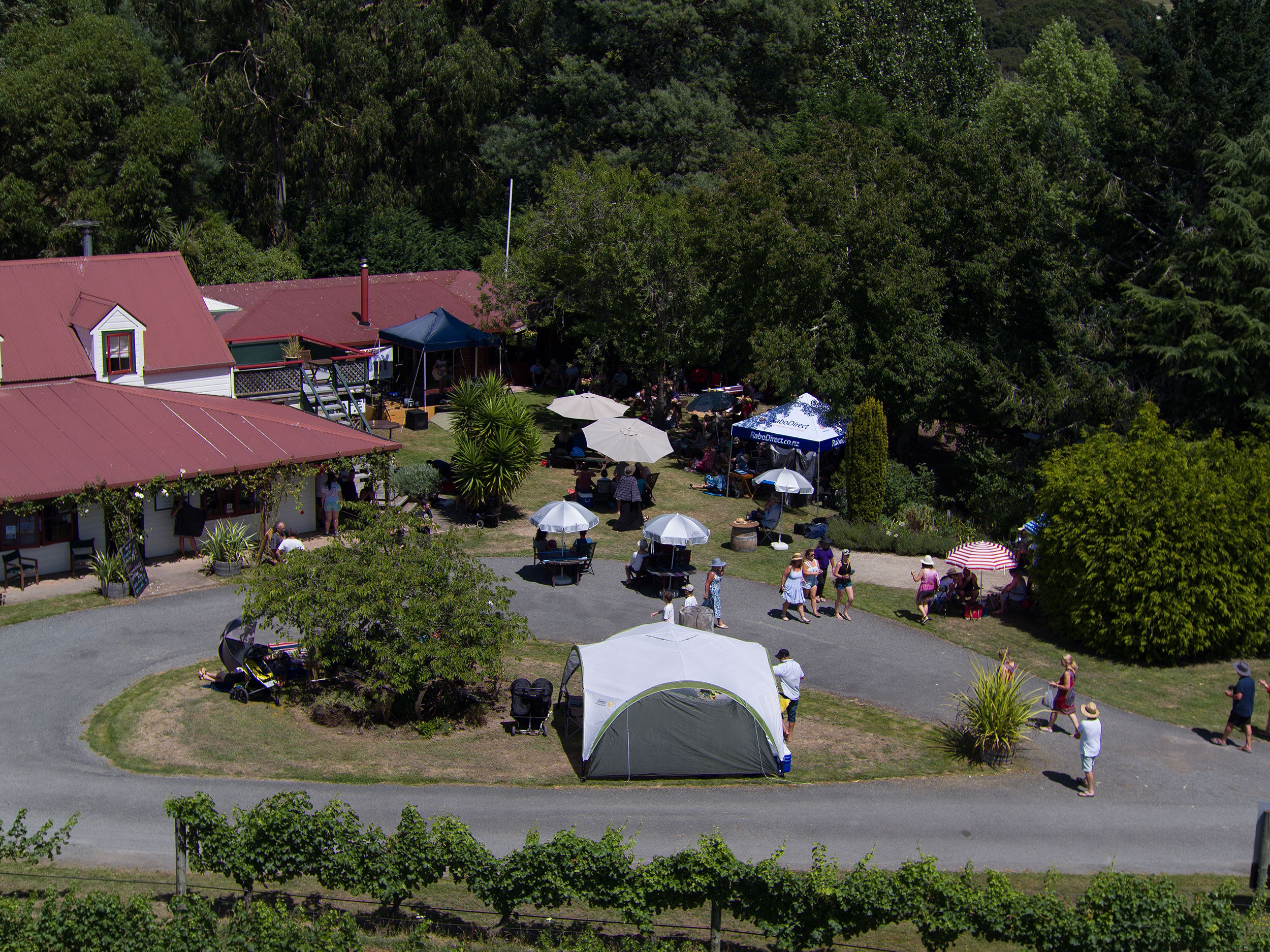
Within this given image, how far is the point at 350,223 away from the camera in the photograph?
49.1m

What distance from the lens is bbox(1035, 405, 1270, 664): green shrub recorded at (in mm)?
20375

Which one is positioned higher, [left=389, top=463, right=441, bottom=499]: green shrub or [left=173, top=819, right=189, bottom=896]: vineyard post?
[left=389, top=463, right=441, bottom=499]: green shrub

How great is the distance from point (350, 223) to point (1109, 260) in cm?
3208

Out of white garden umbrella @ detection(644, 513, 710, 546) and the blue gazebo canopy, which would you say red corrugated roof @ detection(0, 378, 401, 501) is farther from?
the blue gazebo canopy

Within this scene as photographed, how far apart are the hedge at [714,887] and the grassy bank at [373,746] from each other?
11.4 feet

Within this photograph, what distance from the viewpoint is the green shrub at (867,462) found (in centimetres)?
2805

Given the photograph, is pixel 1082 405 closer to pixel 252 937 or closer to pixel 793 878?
pixel 793 878

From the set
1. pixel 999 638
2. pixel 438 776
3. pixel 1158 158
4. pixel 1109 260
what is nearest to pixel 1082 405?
pixel 1109 260

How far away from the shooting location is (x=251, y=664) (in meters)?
17.5

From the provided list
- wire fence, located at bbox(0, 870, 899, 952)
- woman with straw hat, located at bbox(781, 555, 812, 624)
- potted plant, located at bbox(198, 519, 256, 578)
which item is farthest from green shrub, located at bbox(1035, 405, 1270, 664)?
potted plant, located at bbox(198, 519, 256, 578)

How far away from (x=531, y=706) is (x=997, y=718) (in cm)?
680

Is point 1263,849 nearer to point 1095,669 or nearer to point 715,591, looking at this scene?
point 1095,669

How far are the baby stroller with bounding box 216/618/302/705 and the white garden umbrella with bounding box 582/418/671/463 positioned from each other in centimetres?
Answer: 1080

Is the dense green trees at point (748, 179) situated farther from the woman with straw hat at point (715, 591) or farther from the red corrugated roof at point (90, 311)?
the red corrugated roof at point (90, 311)
